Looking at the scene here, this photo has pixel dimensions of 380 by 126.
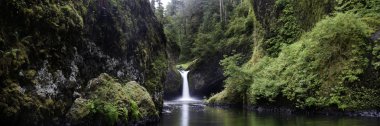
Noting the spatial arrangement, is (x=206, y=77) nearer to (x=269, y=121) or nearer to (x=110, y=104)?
(x=269, y=121)

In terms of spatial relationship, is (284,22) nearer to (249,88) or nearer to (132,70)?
Result: (249,88)

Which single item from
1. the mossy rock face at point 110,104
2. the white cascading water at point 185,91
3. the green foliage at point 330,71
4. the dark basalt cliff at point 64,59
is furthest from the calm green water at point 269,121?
the white cascading water at point 185,91

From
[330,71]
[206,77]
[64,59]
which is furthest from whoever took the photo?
[206,77]

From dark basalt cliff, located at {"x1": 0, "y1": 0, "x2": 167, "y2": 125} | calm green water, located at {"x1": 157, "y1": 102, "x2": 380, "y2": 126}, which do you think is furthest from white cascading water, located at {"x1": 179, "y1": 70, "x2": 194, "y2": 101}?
dark basalt cliff, located at {"x1": 0, "y1": 0, "x2": 167, "y2": 125}

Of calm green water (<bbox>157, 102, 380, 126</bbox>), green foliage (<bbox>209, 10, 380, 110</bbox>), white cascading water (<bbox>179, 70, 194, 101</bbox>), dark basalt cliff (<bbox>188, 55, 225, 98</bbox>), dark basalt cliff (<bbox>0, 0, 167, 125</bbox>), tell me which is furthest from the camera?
white cascading water (<bbox>179, 70, 194, 101</bbox>)

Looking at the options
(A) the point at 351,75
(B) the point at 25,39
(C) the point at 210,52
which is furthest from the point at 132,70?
(C) the point at 210,52

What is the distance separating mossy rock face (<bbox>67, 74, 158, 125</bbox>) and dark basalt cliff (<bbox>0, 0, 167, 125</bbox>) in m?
0.04

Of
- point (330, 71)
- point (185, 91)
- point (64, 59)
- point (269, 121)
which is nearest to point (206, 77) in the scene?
point (185, 91)

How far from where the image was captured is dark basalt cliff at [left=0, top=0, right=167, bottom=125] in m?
10.8

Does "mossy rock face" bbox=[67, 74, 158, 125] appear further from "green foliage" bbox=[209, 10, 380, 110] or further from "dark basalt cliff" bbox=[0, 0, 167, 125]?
"green foliage" bbox=[209, 10, 380, 110]

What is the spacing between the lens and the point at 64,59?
43.6ft

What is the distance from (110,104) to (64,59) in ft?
7.93

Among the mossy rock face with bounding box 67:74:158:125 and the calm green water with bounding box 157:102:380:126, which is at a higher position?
the mossy rock face with bounding box 67:74:158:125

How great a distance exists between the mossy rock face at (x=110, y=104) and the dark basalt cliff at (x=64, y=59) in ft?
0.12
